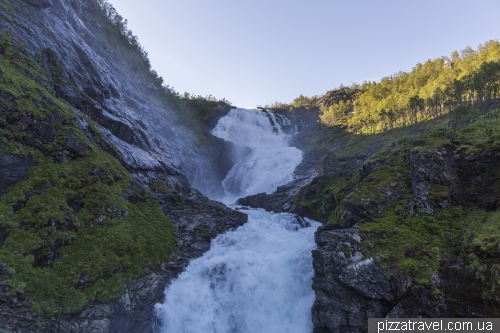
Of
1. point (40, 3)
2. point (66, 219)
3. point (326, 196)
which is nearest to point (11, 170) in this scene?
point (66, 219)

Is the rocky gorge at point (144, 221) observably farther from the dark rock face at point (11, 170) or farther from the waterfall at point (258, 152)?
the waterfall at point (258, 152)

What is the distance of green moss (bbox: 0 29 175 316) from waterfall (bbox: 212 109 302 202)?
3026 cm

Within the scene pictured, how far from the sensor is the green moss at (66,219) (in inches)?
515

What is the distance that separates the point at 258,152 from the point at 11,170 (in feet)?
178

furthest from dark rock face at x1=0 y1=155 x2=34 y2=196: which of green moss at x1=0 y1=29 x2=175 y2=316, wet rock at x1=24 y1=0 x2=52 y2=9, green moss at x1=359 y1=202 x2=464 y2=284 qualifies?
wet rock at x1=24 y1=0 x2=52 y2=9

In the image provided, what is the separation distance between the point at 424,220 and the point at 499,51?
61.8 metres

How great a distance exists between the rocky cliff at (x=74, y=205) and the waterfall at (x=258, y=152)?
20.7 m

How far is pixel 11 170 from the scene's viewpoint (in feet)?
51.6

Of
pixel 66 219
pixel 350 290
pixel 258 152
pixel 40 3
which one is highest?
pixel 40 3

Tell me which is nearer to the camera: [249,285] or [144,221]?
[249,285]

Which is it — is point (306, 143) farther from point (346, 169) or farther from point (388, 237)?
point (388, 237)

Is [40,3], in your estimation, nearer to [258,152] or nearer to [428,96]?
[258,152]

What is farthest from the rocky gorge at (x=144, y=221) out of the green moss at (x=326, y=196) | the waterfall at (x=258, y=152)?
the waterfall at (x=258, y=152)

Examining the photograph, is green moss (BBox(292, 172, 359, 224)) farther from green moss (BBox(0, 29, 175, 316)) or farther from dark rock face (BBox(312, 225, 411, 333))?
green moss (BBox(0, 29, 175, 316))
